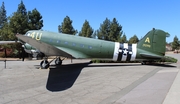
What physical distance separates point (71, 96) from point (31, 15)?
36319 mm

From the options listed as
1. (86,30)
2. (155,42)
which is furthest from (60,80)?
(86,30)

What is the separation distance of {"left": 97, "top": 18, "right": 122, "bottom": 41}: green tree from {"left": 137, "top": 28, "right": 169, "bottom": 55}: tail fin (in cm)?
4216

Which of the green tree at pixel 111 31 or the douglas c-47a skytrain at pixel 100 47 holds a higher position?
the green tree at pixel 111 31

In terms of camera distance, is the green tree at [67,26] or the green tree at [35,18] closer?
the green tree at [35,18]

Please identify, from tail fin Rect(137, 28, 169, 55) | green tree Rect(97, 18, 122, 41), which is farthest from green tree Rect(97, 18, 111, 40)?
tail fin Rect(137, 28, 169, 55)

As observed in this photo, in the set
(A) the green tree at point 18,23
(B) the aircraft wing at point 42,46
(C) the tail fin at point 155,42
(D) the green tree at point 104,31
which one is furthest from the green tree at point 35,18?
(D) the green tree at point 104,31

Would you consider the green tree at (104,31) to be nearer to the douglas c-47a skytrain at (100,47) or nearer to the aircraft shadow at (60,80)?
the douglas c-47a skytrain at (100,47)

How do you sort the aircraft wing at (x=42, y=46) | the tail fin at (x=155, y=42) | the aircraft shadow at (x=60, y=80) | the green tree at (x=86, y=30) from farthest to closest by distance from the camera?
the green tree at (x=86, y=30), the tail fin at (x=155, y=42), the aircraft wing at (x=42, y=46), the aircraft shadow at (x=60, y=80)

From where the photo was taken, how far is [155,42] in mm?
17906

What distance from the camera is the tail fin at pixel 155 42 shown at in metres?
17.8

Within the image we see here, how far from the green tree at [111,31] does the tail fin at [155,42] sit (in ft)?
138

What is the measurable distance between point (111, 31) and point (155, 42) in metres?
45.4

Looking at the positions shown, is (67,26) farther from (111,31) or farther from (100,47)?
(100,47)

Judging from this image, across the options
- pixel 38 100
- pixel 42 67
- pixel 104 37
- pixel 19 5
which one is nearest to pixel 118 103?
pixel 38 100
